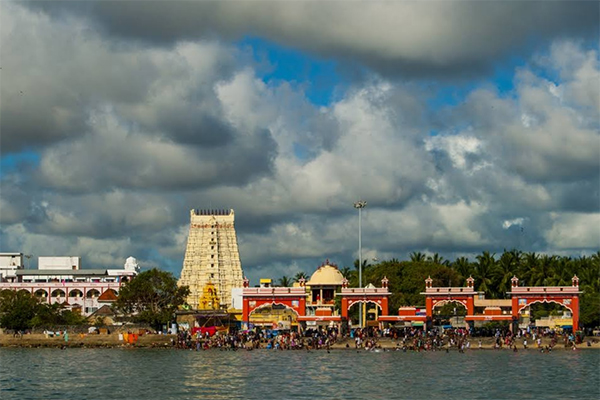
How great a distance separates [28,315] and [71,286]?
106 feet

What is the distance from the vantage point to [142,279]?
113875mm

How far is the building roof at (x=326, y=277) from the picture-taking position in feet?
401

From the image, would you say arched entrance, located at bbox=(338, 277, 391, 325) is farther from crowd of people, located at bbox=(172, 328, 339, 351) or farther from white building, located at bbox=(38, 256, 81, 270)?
white building, located at bbox=(38, 256, 81, 270)

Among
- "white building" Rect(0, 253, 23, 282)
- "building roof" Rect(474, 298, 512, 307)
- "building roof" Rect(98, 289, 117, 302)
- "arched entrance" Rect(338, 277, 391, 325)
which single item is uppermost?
"white building" Rect(0, 253, 23, 282)

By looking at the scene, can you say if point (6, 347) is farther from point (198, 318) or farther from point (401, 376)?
point (401, 376)

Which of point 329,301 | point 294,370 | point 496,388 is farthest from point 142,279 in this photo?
point 496,388

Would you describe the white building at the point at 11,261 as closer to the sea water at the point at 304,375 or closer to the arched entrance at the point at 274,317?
the arched entrance at the point at 274,317

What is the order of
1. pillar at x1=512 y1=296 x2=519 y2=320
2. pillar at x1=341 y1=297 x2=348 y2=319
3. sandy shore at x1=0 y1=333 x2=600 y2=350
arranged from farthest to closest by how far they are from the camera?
pillar at x1=341 y1=297 x2=348 y2=319
sandy shore at x1=0 y1=333 x2=600 y2=350
pillar at x1=512 y1=296 x2=519 y2=320

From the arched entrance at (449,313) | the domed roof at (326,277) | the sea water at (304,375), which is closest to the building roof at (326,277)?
the domed roof at (326,277)

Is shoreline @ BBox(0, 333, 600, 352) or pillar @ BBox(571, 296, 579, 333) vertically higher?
pillar @ BBox(571, 296, 579, 333)

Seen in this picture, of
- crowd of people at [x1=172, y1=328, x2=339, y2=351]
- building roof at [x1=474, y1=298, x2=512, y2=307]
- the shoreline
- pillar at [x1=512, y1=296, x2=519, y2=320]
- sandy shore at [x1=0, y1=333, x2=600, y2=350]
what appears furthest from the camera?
building roof at [x1=474, y1=298, x2=512, y2=307]

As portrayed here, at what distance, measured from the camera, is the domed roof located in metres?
122

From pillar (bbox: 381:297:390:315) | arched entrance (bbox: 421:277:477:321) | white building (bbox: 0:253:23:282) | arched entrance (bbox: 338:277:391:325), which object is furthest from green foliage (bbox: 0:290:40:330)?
arched entrance (bbox: 421:277:477:321)

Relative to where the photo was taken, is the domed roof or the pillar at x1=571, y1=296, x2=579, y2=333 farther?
the domed roof
